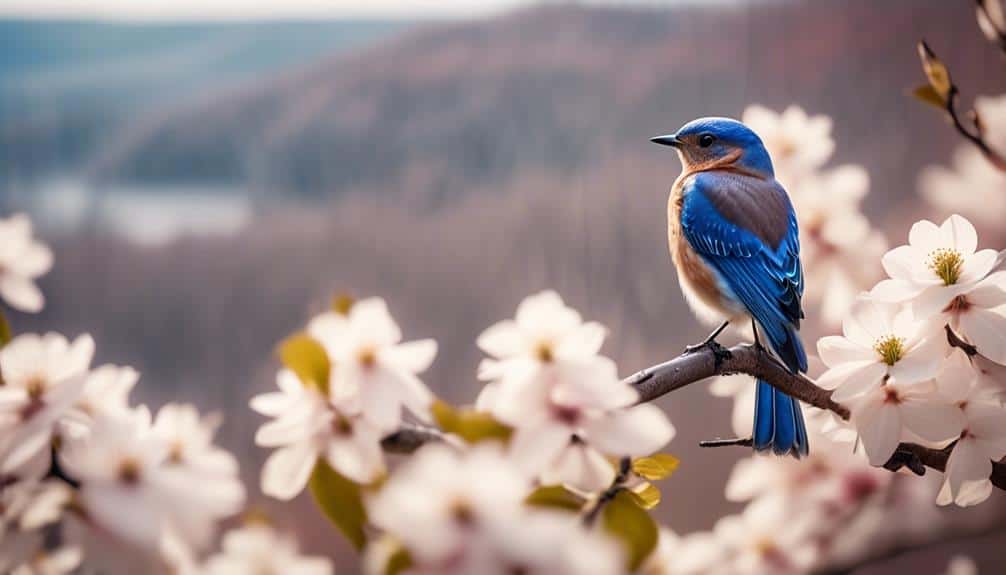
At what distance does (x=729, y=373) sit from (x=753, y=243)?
166 mm

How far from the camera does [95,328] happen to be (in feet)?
4.50

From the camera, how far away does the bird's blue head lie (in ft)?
2.27

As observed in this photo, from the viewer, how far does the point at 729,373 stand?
588 millimetres

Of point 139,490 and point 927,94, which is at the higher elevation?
point 927,94

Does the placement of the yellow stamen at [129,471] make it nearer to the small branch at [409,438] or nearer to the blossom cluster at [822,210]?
the small branch at [409,438]

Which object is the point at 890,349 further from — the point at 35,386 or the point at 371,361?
the point at 35,386

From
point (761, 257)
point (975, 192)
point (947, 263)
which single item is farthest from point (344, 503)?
point (975, 192)

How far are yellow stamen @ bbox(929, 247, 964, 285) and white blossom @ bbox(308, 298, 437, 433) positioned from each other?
0.28 m

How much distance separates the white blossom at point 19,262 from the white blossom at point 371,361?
0.24 m

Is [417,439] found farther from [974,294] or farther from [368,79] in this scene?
[368,79]

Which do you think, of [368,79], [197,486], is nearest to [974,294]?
[197,486]

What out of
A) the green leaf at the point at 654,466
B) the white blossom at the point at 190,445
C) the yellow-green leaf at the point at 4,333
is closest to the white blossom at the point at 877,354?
the green leaf at the point at 654,466

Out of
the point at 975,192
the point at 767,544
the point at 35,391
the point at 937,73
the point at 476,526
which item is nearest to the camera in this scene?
the point at 476,526

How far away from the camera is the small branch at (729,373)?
0.46 metres
